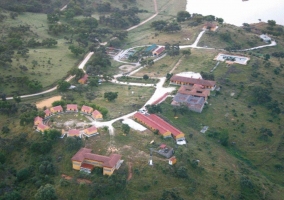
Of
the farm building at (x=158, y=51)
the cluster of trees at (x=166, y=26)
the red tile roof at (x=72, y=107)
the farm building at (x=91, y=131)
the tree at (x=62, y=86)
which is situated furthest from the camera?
the cluster of trees at (x=166, y=26)

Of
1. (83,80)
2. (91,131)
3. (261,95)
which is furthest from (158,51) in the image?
(91,131)

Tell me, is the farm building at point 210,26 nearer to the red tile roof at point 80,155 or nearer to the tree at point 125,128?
the tree at point 125,128

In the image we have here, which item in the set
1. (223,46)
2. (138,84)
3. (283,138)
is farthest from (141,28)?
(283,138)

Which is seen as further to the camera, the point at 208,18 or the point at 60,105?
the point at 208,18

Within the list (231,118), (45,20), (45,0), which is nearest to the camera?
(231,118)

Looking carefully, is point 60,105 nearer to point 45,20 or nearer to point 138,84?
point 138,84

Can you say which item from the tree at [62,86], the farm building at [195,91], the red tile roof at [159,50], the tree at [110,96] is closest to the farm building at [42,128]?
the tree at [110,96]

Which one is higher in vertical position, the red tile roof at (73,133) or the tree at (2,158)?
the red tile roof at (73,133)
